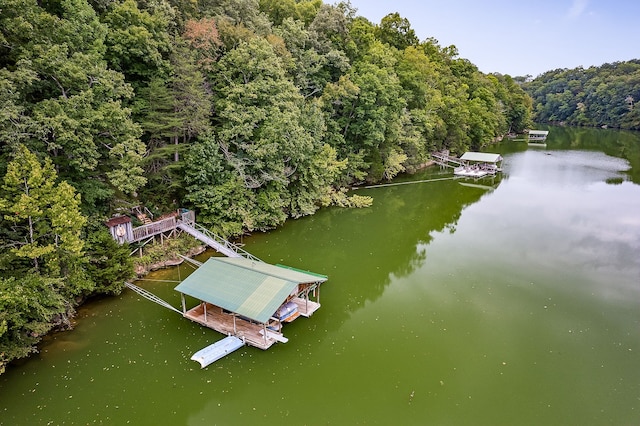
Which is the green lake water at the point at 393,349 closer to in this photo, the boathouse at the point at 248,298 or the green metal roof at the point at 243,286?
the boathouse at the point at 248,298

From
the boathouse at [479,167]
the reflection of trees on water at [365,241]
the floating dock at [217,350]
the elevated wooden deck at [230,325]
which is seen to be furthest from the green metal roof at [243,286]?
the boathouse at [479,167]

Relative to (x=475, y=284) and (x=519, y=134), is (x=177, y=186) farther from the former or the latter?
(x=519, y=134)

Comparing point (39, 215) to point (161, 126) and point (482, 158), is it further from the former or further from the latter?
point (482, 158)

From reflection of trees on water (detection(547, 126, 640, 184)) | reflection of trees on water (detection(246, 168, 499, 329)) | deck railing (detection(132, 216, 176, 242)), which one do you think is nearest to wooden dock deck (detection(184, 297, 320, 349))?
reflection of trees on water (detection(246, 168, 499, 329))

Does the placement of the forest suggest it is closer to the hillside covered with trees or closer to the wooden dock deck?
the wooden dock deck

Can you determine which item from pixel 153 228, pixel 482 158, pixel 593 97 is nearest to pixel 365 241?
pixel 153 228

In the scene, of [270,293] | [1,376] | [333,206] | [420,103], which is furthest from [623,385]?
[420,103]
